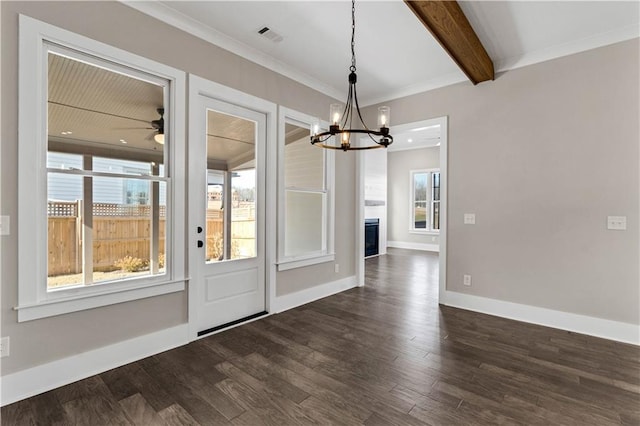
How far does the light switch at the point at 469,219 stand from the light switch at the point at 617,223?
48.7 inches

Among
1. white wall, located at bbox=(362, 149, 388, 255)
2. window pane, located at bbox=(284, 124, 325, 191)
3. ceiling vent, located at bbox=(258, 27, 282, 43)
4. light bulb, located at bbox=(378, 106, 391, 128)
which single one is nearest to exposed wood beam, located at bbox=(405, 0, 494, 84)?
light bulb, located at bbox=(378, 106, 391, 128)

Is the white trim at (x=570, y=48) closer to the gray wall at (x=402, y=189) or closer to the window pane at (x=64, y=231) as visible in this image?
the window pane at (x=64, y=231)

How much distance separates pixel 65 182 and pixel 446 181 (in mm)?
3980

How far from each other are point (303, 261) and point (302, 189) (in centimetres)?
95

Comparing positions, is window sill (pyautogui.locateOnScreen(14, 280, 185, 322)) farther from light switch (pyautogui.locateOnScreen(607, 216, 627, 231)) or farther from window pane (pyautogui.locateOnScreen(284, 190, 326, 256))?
light switch (pyautogui.locateOnScreen(607, 216, 627, 231))

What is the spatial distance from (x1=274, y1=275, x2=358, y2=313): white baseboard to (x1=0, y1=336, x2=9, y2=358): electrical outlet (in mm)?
2272

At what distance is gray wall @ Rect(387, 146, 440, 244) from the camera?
913cm

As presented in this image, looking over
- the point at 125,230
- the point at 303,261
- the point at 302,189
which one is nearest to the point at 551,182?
the point at 302,189

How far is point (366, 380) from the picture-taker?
2.26 meters

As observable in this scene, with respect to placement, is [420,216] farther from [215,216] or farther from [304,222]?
[215,216]

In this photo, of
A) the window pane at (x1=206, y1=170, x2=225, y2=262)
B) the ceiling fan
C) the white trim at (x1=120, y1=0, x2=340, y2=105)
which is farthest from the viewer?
the window pane at (x1=206, y1=170, x2=225, y2=262)

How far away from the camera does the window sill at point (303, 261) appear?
3807 millimetres

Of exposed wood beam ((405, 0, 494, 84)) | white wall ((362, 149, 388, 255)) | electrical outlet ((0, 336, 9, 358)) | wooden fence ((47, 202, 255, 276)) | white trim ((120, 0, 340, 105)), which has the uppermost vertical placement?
white trim ((120, 0, 340, 105))

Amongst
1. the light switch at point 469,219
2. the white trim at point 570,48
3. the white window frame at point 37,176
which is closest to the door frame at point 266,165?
the white window frame at point 37,176
